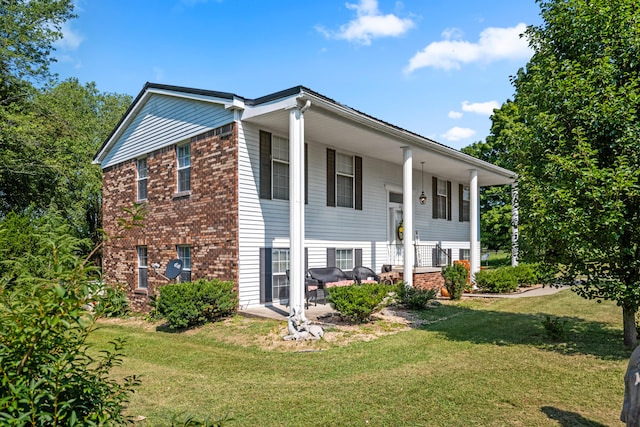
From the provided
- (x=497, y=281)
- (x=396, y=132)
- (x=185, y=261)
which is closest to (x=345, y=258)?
(x=396, y=132)

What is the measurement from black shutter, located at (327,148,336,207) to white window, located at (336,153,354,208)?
0.86ft

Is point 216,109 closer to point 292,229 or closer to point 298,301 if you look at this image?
point 292,229

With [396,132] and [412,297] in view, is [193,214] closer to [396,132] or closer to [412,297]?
[396,132]

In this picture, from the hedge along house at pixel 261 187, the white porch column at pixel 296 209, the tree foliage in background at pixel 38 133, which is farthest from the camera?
Answer: the tree foliage in background at pixel 38 133

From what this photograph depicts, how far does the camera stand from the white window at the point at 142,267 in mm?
13516

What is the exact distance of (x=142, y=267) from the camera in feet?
44.6

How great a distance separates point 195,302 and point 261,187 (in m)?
3.32

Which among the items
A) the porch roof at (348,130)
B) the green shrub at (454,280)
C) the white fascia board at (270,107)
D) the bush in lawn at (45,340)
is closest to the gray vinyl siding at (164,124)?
the white fascia board at (270,107)

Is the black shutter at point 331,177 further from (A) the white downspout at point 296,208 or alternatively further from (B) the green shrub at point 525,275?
(B) the green shrub at point 525,275

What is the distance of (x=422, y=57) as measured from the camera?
20.5 metres

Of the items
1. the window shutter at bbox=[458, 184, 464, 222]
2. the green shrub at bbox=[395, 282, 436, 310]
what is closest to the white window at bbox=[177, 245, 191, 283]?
the green shrub at bbox=[395, 282, 436, 310]

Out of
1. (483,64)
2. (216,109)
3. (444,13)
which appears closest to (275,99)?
(216,109)

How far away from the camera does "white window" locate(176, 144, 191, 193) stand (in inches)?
471

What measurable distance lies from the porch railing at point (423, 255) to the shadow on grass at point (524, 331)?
490 centimetres
